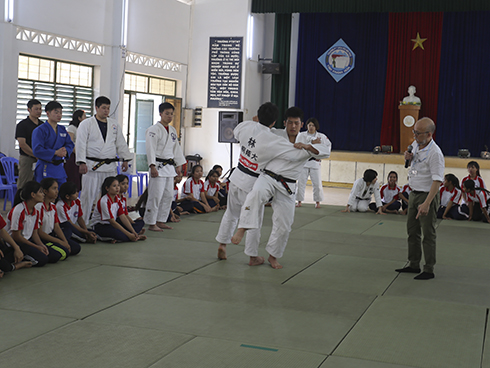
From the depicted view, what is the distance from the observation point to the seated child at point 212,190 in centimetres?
798

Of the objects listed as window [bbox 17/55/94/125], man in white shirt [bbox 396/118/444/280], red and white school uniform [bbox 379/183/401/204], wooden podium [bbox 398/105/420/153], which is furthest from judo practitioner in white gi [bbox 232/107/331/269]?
wooden podium [bbox 398/105/420/153]

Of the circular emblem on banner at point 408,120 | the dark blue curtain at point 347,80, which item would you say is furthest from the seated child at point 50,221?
the dark blue curtain at point 347,80

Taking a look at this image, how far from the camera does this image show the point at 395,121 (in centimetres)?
1388

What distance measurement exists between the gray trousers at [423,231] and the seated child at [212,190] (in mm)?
3751

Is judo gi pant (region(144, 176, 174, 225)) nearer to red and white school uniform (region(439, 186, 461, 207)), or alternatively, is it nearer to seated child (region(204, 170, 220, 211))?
seated child (region(204, 170, 220, 211))

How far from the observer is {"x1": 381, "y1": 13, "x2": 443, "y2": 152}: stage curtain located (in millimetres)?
13492

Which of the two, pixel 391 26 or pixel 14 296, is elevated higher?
pixel 391 26

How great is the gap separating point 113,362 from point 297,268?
233cm

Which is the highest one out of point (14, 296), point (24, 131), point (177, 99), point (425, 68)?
point (425, 68)

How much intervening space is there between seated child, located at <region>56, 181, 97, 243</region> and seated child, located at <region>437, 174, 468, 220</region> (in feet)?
16.6

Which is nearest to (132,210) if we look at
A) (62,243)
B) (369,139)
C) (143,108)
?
(62,243)

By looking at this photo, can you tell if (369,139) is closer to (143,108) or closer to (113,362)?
(143,108)

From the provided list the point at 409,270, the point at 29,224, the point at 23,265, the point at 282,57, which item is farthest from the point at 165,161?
the point at 282,57

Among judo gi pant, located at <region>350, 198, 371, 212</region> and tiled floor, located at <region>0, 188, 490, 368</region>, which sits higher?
judo gi pant, located at <region>350, 198, 371, 212</region>
